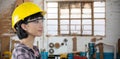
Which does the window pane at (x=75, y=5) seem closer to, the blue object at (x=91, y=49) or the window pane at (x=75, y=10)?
the window pane at (x=75, y=10)

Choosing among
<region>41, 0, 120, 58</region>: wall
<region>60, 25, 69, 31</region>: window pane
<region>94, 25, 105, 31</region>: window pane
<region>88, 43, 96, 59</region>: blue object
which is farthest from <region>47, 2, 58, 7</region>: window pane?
<region>88, 43, 96, 59</region>: blue object

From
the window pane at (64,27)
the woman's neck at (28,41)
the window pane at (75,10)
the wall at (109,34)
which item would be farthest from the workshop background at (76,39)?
the woman's neck at (28,41)

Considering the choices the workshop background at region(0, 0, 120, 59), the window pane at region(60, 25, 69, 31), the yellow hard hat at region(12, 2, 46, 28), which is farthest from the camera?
the window pane at region(60, 25, 69, 31)

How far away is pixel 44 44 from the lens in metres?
15.3

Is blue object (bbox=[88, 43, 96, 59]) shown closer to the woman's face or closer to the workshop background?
the workshop background

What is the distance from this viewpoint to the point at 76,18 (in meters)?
15.3

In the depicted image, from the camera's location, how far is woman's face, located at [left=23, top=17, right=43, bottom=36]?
1.49 m

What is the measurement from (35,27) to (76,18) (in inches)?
547

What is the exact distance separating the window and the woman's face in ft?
45.0

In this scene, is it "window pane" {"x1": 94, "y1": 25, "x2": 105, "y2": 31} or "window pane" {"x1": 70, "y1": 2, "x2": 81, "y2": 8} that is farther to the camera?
"window pane" {"x1": 70, "y1": 2, "x2": 81, "y2": 8}

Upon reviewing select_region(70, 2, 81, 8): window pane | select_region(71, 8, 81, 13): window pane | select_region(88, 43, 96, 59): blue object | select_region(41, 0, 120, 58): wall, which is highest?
select_region(70, 2, 81, 8): window pane

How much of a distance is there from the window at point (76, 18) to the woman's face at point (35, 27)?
13.7 metres

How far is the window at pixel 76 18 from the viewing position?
49.8ft

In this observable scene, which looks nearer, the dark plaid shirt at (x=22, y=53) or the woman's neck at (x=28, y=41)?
the dark plaid shirt at (x=22, y=53)
